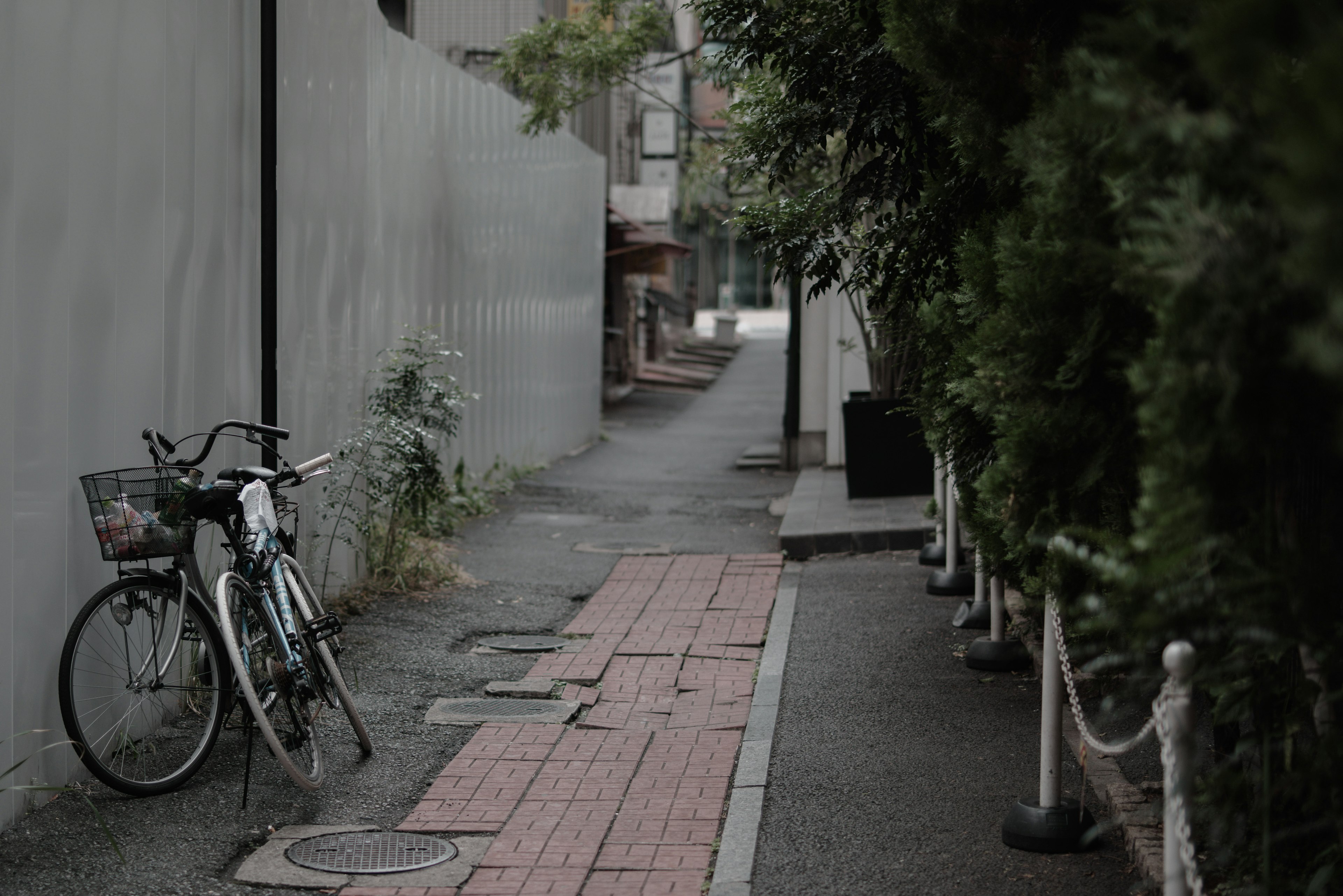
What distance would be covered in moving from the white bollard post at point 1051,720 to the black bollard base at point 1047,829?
0.04 m

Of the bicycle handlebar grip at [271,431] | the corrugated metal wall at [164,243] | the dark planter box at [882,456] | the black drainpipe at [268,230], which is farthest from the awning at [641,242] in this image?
the bicycle handlebar grip at [271,431]

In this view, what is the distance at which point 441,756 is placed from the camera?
5.63 m

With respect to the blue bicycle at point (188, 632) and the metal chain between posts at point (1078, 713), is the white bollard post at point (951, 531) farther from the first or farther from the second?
the blue bicycle at point (188, 632)

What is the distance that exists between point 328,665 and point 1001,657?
3322 millimetres

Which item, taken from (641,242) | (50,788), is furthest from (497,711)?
(641,242)

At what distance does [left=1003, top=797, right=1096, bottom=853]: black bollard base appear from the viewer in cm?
429

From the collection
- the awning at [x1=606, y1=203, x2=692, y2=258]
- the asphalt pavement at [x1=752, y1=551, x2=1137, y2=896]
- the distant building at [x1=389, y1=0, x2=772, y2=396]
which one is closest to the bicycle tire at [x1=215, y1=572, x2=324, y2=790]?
the asphalt pavement at [x1=752, y1=551, x2=1137, y2=896]

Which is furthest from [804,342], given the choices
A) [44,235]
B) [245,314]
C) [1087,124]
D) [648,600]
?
[1087,124]

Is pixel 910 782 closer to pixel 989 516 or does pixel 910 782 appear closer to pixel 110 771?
pixel 989 516

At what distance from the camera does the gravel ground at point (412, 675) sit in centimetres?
438

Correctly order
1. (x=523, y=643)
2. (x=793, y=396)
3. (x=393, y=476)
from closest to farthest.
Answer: (x=523, y=643) → (x=393, y=476) → (x=793, y=396)

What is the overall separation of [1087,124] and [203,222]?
14.5 feet

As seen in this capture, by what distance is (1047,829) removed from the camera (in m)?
4.30

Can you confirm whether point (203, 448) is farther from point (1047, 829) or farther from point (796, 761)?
point (1047, 829)
